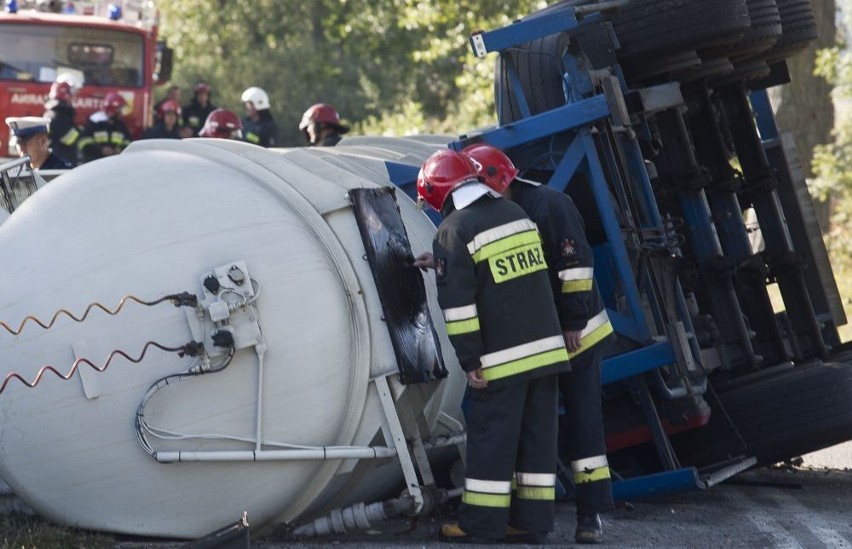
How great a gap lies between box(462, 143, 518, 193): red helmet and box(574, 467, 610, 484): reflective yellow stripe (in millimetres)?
1208

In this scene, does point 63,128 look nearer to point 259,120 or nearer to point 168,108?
point 259,120

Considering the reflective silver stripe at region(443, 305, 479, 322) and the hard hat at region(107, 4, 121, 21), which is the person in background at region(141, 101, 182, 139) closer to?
the hard hat at region(107, 4, 121, 21)

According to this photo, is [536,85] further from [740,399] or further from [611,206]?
[740,399]

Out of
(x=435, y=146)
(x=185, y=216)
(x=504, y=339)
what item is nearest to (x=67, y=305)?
(x=185, y=216)

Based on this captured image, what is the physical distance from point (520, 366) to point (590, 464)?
0.59 meters

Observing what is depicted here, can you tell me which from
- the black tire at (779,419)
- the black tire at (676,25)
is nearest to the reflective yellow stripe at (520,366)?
the black tire at (779,419)

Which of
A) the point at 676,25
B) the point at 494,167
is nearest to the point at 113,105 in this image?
the point at 676,25

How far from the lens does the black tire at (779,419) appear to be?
21.2 ft

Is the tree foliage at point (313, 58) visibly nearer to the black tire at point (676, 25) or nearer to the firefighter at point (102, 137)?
the firefighter at point (102, 137)

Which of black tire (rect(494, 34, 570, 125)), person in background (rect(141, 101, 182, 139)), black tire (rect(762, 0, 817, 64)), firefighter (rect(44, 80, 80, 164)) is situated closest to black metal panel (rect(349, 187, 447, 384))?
black tire (rect(494, 34, 570, 125))

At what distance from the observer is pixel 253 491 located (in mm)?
5453

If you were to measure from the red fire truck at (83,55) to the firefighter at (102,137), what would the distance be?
8.38ft

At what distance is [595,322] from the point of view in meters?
5.95

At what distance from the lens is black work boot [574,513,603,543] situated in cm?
577
